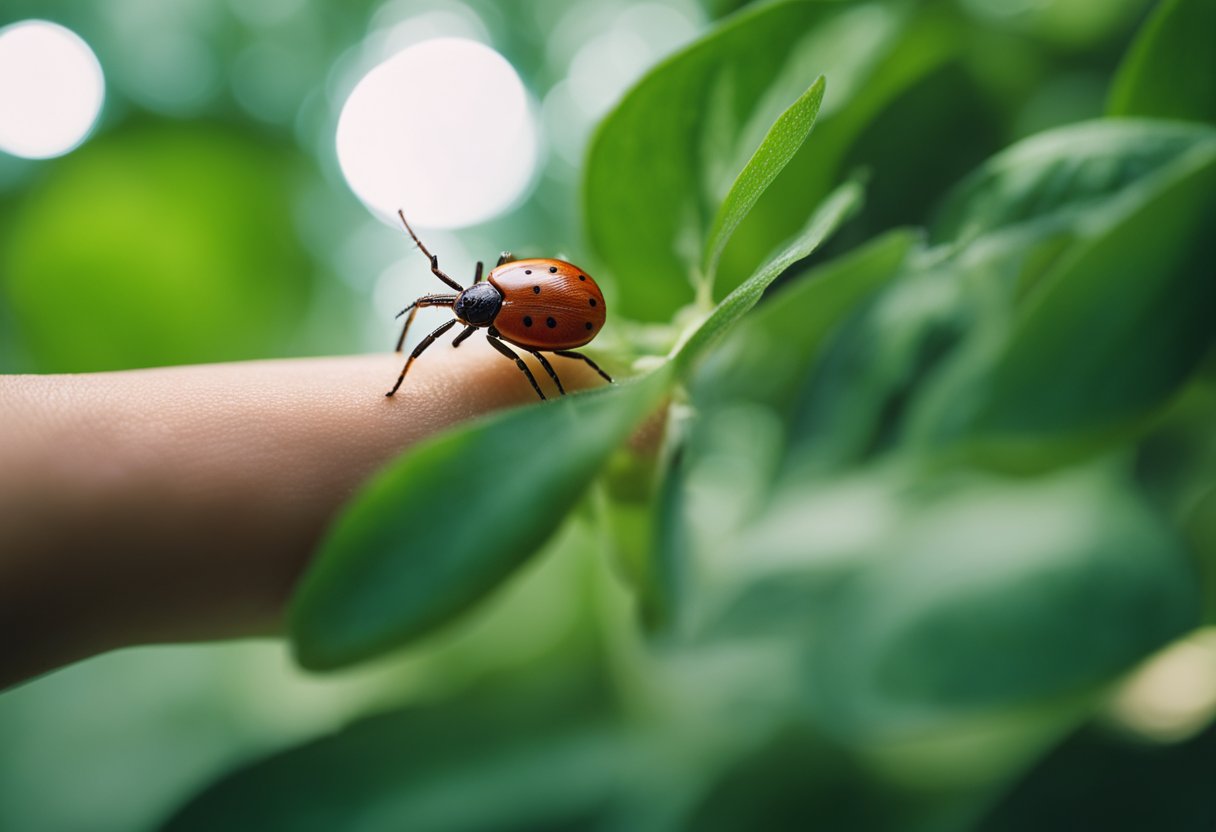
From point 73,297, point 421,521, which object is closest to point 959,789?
point 421,521

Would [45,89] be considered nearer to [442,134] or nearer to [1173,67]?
[442,134]

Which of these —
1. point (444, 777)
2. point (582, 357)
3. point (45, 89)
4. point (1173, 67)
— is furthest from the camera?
point (45, 89)

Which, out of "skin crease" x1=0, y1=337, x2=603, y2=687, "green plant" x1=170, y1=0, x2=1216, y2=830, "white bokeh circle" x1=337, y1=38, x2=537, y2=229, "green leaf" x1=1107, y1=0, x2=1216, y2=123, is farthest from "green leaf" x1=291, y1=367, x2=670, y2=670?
"white bokeh circle" x1=337, y1=38, x2=537, y2=229

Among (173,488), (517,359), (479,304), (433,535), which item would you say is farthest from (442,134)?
(433,535)

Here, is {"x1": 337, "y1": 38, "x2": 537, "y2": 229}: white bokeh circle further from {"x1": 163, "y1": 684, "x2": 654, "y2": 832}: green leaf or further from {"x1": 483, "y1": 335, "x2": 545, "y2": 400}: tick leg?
{"x1": 163, "y1": 684, "x2": 654, "y2": 832}: green leaf

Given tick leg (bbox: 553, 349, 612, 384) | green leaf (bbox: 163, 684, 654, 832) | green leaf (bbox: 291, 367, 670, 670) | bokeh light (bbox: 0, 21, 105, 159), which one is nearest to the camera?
green leaf (bbox: 291, 367, 670, 670)

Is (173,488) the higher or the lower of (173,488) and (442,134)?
the lower

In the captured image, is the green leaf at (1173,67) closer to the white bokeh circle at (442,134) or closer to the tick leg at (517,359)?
the tick leg at (517,359)

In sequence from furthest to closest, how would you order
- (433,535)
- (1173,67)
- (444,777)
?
(444,777) → (1173,67) → (433,535)
